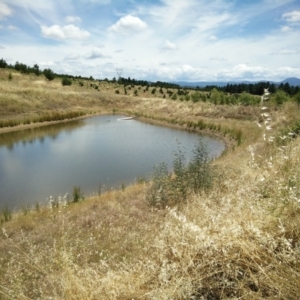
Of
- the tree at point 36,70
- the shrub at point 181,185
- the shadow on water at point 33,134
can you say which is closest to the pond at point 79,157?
the shadow on water at point 33,134

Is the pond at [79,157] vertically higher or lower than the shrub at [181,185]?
lower

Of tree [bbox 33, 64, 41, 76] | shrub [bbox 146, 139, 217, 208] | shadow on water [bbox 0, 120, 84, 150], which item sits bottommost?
shadow on water [bbox 0, 120, 84, 150]

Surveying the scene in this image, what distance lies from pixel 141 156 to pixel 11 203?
6.67m

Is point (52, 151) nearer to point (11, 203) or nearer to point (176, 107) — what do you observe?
point (11, 203)

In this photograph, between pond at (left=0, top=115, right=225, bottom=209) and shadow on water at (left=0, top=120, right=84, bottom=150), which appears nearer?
pond at (left=0, top=115, right=225, bottom=209)

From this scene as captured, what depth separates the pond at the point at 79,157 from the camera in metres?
9.61

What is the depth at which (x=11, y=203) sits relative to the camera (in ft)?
27.6

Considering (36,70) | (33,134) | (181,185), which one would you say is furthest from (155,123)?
(36,70)

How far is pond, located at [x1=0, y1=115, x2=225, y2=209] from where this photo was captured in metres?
9.61

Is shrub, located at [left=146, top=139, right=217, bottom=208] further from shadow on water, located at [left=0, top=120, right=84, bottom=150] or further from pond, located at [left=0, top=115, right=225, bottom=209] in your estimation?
shadow on water, located at [left=0, top=120, right=84, bottom=150]

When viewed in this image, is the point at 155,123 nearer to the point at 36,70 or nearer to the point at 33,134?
the point at 33,134

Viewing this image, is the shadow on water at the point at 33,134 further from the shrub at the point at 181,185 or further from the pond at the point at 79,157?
the shrub at the point at 181,185

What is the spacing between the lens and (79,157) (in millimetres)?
13516

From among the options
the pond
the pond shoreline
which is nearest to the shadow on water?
the pond
